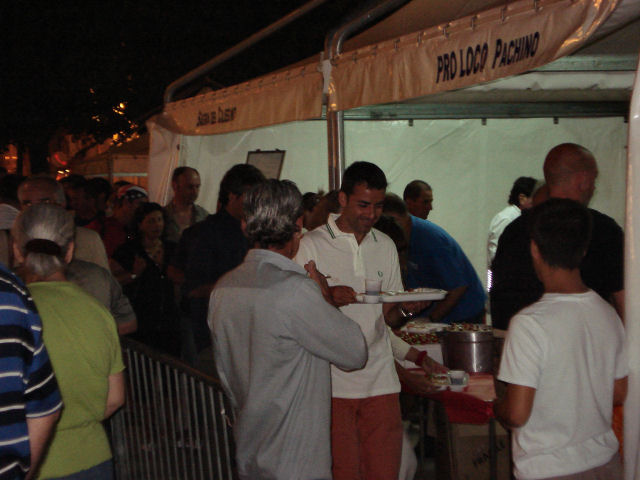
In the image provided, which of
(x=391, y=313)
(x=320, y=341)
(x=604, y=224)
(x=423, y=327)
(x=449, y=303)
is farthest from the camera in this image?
(x=449, y=303)

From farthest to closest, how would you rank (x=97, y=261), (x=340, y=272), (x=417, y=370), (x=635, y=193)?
(x=97, y=261), (x=417, y=370), (x=340, y=272), (x=635, y=193)

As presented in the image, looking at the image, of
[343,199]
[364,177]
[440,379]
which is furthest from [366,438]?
[364,177]

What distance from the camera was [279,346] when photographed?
3027mm

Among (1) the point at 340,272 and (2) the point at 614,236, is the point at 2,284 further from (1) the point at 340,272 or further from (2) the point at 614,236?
(2) the point at 614,236

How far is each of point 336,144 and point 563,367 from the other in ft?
12.5

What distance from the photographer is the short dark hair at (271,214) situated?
315cm

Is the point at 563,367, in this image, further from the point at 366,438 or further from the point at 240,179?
the point at 240,179

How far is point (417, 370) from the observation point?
5004 millimetres

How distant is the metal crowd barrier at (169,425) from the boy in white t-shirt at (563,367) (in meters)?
1.73

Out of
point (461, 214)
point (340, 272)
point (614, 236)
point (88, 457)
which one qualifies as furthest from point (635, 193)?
point (461, 214)

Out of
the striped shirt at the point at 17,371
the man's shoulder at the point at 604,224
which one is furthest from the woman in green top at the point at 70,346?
the man's shoulder at the point at 604,224

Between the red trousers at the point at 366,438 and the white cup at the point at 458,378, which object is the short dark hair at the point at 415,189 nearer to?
the white cup at the point at 458,378

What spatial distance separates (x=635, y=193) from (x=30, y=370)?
7.55ft

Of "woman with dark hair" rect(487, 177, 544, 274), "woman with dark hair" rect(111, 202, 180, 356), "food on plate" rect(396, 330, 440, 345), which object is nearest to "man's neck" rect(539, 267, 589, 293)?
"food on plate" rect(396, 330, 440, 345)
